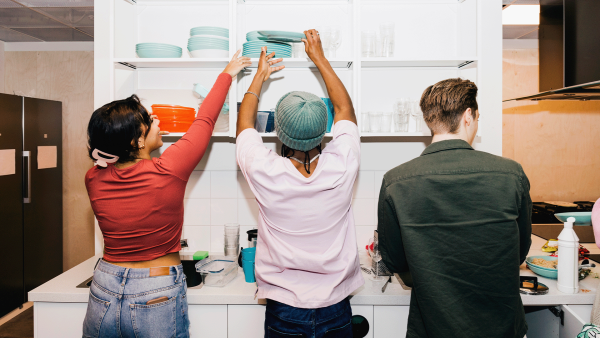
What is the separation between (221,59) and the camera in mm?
1818

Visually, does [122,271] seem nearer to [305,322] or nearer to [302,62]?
[305,322]

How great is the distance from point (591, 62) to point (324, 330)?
2.28 meters

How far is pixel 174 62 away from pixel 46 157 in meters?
2.71

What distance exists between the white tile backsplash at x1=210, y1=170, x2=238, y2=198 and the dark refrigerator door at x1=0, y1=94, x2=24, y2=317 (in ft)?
7.58

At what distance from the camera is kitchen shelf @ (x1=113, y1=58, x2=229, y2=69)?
1.81 metres

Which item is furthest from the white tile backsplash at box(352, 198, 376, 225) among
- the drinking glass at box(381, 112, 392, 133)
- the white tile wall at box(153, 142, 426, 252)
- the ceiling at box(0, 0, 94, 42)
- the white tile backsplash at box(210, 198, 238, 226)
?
the ceiling at box(0, 0, 94, 42)

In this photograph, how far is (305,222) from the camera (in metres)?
1.13

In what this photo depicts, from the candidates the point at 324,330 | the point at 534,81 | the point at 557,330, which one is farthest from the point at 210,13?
the point at 534,81

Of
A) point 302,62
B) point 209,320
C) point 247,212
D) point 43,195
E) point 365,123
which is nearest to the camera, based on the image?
point 209,320

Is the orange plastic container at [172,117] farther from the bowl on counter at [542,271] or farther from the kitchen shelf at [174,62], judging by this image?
the bowl on counter at [542,271]

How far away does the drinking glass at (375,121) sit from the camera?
6.12 feet

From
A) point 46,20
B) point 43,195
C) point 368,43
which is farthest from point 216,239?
point 46,20

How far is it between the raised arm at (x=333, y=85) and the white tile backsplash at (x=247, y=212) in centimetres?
98

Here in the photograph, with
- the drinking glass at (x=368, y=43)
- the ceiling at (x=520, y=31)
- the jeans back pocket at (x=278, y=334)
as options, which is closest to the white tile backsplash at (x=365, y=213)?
the drinking glass at (x=368, y=43)
